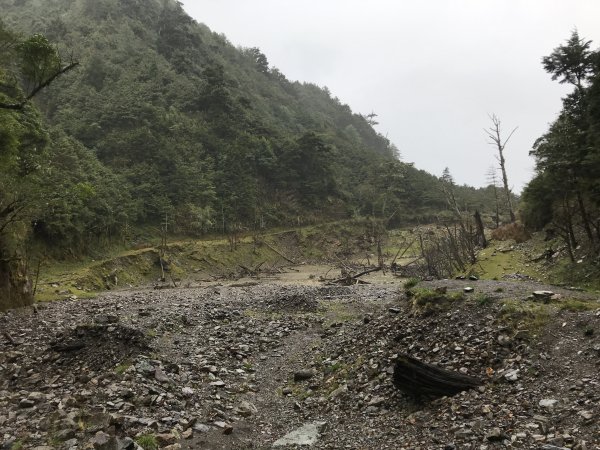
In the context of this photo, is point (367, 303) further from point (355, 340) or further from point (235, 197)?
point (235, 197)

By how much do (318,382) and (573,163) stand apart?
754 inches

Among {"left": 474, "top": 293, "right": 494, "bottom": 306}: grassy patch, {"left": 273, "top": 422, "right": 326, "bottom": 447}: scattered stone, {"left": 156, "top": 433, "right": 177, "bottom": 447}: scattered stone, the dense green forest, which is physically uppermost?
the dense green forest

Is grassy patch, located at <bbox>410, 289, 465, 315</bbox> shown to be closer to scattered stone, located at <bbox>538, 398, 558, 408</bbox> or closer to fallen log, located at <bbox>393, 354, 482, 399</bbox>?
fallen log, located at <bbox>393, 354, 482, 399</bbox>

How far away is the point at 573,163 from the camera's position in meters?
22.3

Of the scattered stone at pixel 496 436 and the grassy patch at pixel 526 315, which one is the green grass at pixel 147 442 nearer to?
the scattered stone at pixel 496 436

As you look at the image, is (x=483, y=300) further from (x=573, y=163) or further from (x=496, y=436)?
(x=573, y=163)

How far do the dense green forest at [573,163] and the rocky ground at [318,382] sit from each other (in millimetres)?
10806

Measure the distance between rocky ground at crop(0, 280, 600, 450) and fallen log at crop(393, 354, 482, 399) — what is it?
0.22m

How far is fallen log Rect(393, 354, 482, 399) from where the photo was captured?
9.24 metres

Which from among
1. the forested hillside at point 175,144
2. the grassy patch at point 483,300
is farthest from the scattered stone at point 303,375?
the forested hillside at point 175,144

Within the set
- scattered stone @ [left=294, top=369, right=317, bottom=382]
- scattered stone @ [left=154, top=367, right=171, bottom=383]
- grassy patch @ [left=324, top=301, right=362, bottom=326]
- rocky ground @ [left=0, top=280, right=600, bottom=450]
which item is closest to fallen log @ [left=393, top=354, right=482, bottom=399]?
rocky ground @ [left=0, top=280, right=600, bottom=450]

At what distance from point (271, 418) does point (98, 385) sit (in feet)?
15.0

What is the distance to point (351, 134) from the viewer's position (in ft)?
436

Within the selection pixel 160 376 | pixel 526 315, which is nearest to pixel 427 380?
pixel 526 315
